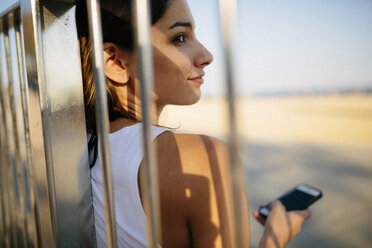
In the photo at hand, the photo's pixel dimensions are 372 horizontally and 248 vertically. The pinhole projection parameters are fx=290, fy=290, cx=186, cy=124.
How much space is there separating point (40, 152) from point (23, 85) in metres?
0.42

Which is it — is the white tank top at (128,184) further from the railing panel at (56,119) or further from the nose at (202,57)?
the nose at (202,57)

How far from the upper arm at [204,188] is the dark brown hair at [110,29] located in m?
0.39

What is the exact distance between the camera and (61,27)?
37.9 inches

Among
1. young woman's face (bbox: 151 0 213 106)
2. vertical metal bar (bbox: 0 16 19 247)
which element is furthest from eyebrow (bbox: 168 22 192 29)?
vertical metal bar (bbox: 0 16 19 247)

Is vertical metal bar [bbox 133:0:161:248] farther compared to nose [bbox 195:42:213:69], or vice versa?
nose [bbox 195:42:213:69]

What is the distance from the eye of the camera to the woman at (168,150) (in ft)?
2.64

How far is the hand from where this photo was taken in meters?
1.05

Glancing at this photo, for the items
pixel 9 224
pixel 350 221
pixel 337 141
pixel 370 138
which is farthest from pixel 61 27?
pixel 370 138

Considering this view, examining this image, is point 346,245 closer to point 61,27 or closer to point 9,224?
point 9,224

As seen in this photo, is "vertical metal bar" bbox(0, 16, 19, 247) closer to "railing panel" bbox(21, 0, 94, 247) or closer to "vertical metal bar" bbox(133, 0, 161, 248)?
"railing panel" bbox(21, 0, 94, 247)

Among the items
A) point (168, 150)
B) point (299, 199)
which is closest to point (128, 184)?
point (168, 150)

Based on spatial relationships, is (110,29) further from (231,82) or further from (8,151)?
(8,151)

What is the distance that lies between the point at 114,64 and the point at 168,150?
46cm

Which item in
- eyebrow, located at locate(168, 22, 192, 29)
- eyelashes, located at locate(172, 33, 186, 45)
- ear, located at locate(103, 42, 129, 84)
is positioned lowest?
ear, located at locate(103, 42, 129, 84)
